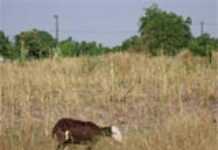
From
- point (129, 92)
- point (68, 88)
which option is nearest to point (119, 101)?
point (129, 92)

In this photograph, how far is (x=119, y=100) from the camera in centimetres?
604

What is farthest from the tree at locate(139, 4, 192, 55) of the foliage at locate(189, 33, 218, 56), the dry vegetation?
the dry vegetation

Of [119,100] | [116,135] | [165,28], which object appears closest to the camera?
[116,135]

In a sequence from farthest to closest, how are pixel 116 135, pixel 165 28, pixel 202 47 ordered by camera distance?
pixel 165 28
pixel 202 47
pixel 116 135

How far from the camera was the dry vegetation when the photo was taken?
4.25 m

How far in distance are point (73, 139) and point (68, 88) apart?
2.11 metres

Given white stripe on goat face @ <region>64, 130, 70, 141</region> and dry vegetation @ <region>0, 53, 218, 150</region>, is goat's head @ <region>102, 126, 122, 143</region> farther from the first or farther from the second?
white stripe on goat face @ <region>64, 130, 70, 141</region>

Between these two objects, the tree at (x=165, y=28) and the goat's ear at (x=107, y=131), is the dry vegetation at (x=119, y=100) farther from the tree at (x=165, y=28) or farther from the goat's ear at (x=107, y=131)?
the tree at (x=165, y=28)

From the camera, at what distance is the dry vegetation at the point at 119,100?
13.9ft

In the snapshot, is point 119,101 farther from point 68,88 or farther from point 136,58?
point 136,58

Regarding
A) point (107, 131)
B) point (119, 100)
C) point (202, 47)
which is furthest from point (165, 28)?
point (107, 131)

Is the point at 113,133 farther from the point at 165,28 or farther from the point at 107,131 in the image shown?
the point at 165,28

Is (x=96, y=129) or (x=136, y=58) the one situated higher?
(x=136, y=58)

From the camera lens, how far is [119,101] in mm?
6023
